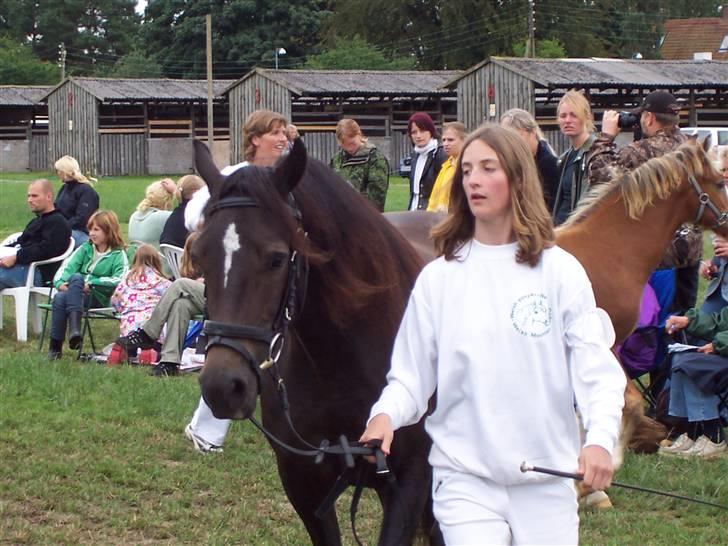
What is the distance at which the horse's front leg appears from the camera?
3.93 meters

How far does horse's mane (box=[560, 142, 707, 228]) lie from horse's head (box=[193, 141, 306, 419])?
3.19 m

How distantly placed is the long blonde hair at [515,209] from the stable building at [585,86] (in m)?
35.4

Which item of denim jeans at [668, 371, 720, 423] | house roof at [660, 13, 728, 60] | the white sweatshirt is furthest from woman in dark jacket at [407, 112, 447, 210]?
house roof at [660, 13, 728, 60]

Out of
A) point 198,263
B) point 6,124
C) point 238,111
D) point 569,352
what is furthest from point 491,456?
point 6,124

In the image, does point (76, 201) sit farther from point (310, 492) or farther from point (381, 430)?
point (381, 430)

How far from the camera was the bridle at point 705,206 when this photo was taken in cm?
642

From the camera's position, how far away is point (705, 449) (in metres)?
6.72

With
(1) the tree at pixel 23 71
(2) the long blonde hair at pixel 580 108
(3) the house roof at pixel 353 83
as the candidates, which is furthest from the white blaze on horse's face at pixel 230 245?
(1) the tree at pixel 23 71

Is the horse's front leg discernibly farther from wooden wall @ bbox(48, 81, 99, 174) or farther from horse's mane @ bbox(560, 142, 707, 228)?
wooden wall @ bbox(48, 81, 99, 174)

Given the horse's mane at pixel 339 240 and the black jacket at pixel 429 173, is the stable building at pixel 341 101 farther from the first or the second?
the horse's mane at pixel 339 240

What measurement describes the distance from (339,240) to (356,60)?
5283 centimetres

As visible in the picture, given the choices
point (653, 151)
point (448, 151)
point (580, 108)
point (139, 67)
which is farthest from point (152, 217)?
point (139, 67)

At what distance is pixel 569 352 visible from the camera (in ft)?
9.56

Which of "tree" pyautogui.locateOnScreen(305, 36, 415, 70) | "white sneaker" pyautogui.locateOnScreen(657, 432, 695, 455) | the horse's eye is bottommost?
"white sneaker" pyautogui.locateOnScreen(657, 432, 695, 455)
